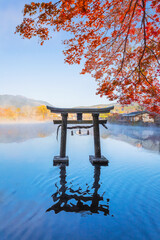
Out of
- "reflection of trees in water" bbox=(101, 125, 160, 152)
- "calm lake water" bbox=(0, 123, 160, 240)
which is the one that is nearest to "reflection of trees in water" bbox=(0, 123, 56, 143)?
"reflection of trees in water" bbox=(101, 125, 160, 152)

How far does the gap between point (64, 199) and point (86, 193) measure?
74 centimetres

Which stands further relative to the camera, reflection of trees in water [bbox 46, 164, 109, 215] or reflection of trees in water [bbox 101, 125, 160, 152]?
reflection of trees in water [bbox 101, 125, 160, 152]

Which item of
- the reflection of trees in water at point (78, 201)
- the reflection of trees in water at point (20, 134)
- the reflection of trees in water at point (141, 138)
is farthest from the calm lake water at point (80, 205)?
the reflection of trees in water at point (20, 134)

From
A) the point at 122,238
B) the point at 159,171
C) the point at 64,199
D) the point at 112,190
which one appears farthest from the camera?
the point at 159,171

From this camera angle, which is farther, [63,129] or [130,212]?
[63,129]

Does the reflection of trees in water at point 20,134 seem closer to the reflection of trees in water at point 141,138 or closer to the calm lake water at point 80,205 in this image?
the reflection of trees in water at point 141,138

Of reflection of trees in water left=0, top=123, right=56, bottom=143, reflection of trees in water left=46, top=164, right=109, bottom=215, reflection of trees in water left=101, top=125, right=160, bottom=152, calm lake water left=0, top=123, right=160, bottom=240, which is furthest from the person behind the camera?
reflection of trees in water left=0, top=123, right=56, bottom=143

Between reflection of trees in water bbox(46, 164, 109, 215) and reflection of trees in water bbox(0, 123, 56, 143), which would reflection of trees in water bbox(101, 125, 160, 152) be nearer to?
reflection of trees in water bbox(46, 164, 109, 215)

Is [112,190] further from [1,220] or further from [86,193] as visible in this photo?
[1,220]

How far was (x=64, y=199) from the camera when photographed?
3855mm

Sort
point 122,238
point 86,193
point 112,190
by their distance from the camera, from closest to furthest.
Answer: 1. point 122,238
2. point 86,193
3. point 112,190

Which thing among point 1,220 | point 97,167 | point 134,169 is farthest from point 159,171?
point 1,220

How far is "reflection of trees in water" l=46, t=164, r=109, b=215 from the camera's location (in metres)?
3.41

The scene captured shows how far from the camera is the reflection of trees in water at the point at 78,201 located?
11.2 feet
